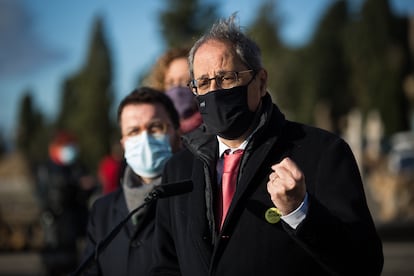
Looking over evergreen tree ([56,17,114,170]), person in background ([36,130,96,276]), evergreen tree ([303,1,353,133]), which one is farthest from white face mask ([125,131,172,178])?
evergreen tree ([56,17,114,170])

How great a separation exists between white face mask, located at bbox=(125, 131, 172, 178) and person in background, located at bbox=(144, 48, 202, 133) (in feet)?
1.63

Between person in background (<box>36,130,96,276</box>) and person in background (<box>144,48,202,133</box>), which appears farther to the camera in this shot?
person in background (<box>36,130,96,276</box>)

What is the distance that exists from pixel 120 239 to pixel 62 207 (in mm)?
5467

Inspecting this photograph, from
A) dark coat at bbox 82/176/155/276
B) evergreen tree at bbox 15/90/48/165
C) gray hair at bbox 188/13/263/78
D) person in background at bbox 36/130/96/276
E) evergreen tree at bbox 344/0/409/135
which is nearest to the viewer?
gray hair at bbox 188/13/263/78

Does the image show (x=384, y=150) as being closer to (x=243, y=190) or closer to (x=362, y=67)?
(x=362, y=67)

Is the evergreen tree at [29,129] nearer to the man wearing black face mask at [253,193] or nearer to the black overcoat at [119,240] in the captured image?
the black overcoat at [119,240]

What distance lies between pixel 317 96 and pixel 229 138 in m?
62.8

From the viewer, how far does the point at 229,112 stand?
2.98 metres

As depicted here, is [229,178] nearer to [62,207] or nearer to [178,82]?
[178,82]

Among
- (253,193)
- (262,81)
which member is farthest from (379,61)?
(253,193)

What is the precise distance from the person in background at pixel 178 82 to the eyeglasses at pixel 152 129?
45 centimetres

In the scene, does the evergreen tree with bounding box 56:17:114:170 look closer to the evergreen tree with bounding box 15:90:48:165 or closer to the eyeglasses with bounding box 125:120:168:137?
the evergreen tree with bounding box 15:90:48:165

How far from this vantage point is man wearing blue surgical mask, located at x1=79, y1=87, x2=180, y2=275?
152 inches

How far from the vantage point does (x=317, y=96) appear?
65125 mm
